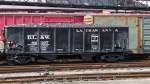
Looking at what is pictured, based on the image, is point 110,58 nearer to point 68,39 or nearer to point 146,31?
point 68,39

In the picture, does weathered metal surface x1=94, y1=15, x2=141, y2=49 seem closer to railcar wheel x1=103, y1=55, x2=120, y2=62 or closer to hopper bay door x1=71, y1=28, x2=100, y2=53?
railcar wheel x1=103, y1=55, x2=120, y2=62

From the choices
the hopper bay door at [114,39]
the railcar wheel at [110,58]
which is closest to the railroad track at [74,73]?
the railcar wheel at [110,58]

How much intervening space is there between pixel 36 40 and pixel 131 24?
22.2ft

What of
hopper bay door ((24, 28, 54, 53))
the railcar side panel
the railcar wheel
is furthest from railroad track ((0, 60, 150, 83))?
Answer: hopper bay door ((24, 28, 54, 53))

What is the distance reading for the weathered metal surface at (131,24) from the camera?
2617 cm

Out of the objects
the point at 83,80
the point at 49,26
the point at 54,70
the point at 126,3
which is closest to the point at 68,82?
the point at 83,80

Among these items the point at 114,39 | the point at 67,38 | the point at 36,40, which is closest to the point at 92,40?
the point at 114,39

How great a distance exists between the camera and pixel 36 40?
24.0 m

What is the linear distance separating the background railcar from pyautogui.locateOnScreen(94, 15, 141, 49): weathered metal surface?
36.4 inches

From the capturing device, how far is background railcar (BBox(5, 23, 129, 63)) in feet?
78.4

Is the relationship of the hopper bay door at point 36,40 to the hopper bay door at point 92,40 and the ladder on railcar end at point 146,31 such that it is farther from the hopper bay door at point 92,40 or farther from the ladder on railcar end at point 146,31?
the ladder on railcar end at point 146,31

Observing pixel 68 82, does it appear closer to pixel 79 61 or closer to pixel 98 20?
pixel 79 61

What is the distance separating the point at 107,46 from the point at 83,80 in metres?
8.81

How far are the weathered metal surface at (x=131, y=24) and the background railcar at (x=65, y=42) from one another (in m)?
0.93
